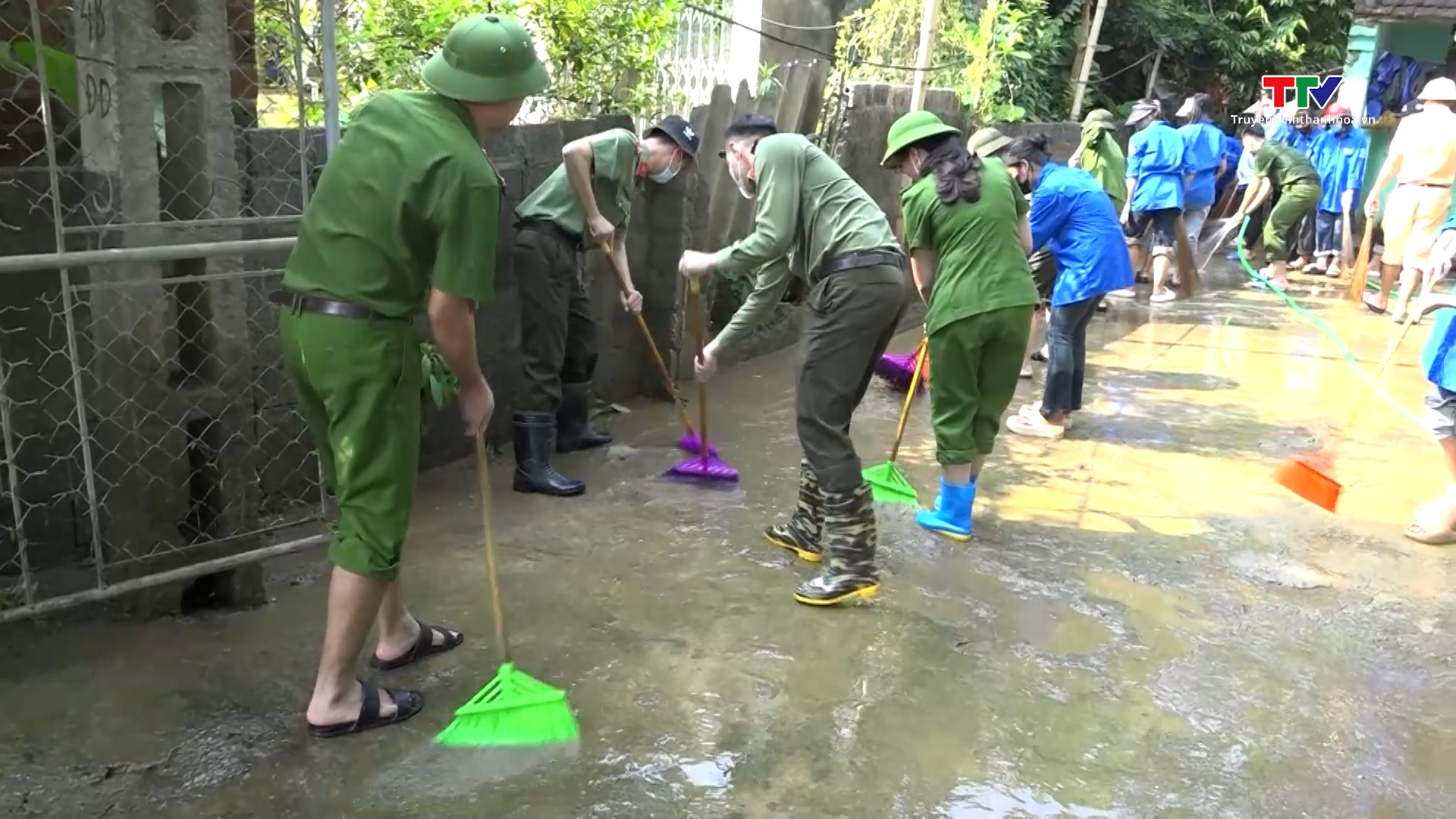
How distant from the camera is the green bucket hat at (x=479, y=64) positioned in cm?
278

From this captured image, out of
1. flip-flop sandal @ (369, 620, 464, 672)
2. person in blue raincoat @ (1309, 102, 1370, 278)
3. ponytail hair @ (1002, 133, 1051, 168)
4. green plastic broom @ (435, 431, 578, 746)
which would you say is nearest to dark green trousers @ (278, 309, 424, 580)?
green plastic broom @ (435, 431, 578, 746)

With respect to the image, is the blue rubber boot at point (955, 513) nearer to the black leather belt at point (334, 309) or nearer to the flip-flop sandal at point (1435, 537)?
the flip-flop sandal at point (1435, 537)

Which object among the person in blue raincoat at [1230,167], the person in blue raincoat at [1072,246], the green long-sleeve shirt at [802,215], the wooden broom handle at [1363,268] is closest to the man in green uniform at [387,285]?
the green long-sleeve shirt at [802,215]

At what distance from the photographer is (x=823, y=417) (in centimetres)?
391

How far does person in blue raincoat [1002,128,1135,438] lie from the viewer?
5688 mm

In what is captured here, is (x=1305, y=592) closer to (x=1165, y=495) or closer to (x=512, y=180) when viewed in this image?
(x=1165, y=495)

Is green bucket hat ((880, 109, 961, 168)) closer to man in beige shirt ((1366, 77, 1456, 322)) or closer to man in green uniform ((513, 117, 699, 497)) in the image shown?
man in green uniform ((513, 117, 699, 497))

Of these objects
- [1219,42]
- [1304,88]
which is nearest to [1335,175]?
[1304,88]

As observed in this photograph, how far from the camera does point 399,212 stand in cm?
267

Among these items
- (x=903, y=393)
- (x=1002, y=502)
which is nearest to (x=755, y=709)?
A: (x=1002, y=502)

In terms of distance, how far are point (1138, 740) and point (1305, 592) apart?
1.51 m

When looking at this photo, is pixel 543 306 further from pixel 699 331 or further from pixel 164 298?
pixel 164 298

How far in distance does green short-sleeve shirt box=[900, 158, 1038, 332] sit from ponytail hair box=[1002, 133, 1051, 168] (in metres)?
1.08

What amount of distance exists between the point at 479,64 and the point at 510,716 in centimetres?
166
